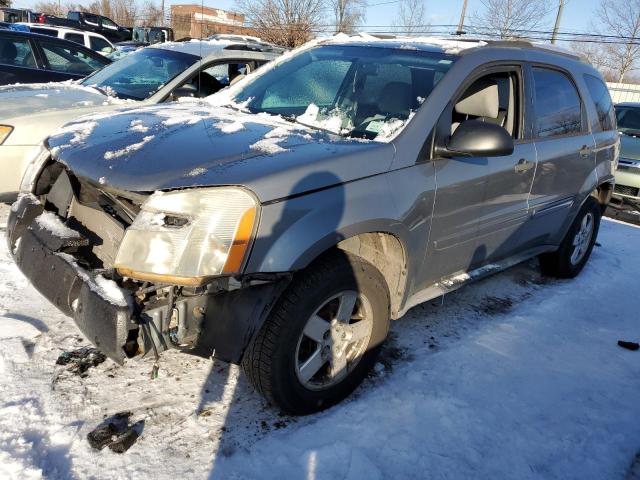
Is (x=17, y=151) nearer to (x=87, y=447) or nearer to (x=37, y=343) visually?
(x=37, y=343)

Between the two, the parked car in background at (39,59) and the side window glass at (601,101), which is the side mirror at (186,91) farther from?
the side window glass at (601,101)

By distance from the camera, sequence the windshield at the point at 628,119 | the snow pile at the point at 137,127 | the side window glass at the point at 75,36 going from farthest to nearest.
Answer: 1. the side window glass at the point at 75,36
2. the windshield at the point at 628,119
3. the snow pile at the point at 137,127

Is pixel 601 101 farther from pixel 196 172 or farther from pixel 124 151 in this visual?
pixel 124 151

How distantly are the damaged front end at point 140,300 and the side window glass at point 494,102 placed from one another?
6.24 ft

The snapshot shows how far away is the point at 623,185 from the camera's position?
27.5ft

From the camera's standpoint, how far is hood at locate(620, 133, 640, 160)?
337 inches

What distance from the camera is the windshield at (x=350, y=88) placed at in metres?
3.02

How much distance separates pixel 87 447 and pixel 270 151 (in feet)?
5.01

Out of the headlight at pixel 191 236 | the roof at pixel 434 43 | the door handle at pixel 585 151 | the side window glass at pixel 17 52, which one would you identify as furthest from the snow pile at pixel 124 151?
the side window glass at pixel 17 52

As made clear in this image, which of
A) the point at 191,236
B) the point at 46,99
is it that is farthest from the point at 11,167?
the point at 191,236

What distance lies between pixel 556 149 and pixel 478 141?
4.64 ft

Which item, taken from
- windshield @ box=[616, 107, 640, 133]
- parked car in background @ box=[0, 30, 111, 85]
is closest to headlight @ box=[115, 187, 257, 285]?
parked car in background @ box=[0, 30, 111, 85]

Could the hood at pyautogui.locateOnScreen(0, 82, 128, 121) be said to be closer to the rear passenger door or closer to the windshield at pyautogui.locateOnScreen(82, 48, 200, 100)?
the windshield at pyautogui.locateOnScreen(82, 48, 200, 100)

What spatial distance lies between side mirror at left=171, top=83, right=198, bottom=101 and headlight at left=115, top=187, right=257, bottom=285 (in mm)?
3505
